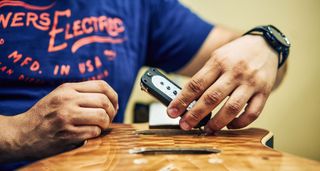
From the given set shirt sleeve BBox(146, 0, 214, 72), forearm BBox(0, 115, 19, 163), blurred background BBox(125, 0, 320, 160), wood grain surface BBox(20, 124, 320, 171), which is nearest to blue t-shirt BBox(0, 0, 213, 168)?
shirt sleeve BBox(146, 0, 214, 72)

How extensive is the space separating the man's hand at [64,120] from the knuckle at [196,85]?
120mm

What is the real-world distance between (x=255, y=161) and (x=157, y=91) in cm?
23

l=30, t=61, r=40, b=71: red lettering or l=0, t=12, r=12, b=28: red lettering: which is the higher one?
l=0, t=12, r=12, b=28: red lettering

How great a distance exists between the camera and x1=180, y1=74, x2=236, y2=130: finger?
0.58 m

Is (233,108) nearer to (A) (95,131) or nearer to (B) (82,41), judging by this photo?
(A) (95,131)

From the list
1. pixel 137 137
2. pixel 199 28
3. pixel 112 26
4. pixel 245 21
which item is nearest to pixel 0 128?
pixel 137 137

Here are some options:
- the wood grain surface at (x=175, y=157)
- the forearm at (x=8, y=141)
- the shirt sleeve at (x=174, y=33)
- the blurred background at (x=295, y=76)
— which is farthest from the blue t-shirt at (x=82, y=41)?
the blurred background at (x=295, y=76)

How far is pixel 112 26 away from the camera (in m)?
0.87

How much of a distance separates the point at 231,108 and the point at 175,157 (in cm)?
18

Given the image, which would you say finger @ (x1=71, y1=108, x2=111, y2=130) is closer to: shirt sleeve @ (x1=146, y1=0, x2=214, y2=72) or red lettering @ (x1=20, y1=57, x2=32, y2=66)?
red lettering @ (x1=20, y1=57, x2=32, y2=66)

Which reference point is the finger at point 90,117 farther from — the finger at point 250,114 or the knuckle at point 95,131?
the finger at point 250,114

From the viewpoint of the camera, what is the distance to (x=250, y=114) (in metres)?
0.61

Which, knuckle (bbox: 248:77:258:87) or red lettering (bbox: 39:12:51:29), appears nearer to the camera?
knuckle (bbox: 248:77:258:87)

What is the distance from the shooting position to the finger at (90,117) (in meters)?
0.57
